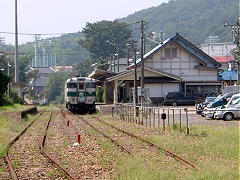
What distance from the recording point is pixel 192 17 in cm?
17525

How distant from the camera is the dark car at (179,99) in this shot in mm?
46312

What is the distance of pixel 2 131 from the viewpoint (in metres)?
22.3

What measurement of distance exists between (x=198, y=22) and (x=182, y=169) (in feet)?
541

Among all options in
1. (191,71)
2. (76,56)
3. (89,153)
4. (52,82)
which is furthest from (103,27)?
(76,56)

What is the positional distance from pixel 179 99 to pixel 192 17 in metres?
133

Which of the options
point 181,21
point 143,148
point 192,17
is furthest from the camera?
point 192,17

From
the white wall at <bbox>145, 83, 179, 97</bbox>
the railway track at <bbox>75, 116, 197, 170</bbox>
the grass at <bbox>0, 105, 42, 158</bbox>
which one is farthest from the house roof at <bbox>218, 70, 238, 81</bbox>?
the railway track at <bbox>75, 116, 197, 170</bbox>

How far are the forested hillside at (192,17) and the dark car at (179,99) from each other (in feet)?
341

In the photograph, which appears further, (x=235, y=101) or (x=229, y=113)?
(x=235, y=101)

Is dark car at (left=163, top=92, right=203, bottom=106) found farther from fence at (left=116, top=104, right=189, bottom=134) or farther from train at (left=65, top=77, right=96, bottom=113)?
fence at (left=116, top=104, right=189, bottom=134)

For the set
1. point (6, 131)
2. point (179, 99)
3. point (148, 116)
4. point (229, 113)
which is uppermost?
point (179, 99)

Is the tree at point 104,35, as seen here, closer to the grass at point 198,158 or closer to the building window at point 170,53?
the building window at point 170,53

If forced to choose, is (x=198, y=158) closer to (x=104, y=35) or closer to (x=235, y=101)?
(x=235, y=101)

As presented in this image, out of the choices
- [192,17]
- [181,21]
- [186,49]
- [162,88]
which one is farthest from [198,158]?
[192,17]
